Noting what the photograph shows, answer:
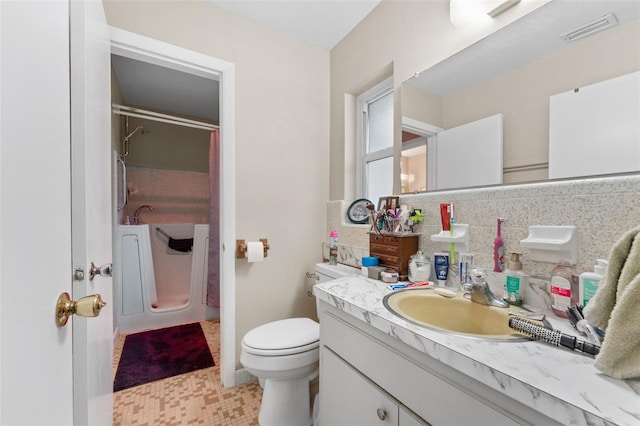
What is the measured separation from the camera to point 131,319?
7.67ft

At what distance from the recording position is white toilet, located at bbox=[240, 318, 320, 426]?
1204 mm

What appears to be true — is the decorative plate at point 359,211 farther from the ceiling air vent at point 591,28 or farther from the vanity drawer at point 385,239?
the ceiling air vent at point 591,28

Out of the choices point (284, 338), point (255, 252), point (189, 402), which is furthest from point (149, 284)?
point (284, 338)

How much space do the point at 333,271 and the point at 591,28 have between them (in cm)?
138

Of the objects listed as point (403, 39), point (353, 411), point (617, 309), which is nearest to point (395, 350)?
point (353, 411)

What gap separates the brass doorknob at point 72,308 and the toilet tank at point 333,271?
3.54ft

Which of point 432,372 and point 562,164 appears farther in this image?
point 562,164

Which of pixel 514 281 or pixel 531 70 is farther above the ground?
pixel 531 70

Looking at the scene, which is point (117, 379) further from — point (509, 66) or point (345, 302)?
point (509, 66)

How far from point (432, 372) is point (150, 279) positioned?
2.66m

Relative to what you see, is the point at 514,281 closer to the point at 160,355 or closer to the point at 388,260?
the point at 388,260

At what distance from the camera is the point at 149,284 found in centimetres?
248

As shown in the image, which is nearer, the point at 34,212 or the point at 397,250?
the point at 34,212

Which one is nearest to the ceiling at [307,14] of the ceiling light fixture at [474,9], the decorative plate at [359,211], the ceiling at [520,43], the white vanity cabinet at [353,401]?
the ceiling light fixture at [474,9]
